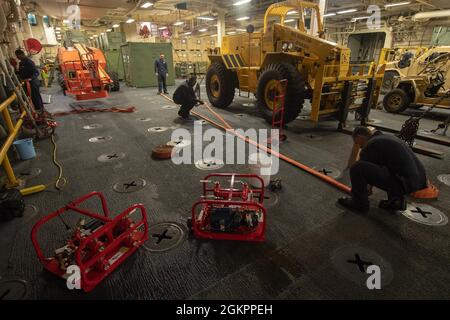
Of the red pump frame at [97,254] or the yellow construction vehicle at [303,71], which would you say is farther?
the yellow construction vehicle at [303,71]

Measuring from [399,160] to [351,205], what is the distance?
80 centimetres

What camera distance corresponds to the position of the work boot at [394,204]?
2.94 meters

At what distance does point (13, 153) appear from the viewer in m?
4.68

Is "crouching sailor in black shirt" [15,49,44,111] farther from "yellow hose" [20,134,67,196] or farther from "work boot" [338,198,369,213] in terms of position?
"work boot" [338,198,369,213]

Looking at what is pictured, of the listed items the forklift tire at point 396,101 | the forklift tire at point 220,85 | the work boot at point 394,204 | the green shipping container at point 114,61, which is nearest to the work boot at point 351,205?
the work boot at point 394,204

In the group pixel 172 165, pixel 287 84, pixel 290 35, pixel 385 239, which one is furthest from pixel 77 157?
pixel 290 35

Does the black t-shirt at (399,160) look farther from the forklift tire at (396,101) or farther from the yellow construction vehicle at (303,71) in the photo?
the forklift tire at (396,101)

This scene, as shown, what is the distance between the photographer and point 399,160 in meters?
2.54

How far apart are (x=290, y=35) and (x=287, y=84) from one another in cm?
143

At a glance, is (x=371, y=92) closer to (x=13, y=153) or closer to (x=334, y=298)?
(x=334, y=298)

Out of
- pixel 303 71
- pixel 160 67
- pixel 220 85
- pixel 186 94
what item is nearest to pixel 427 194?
pixel 303 71
